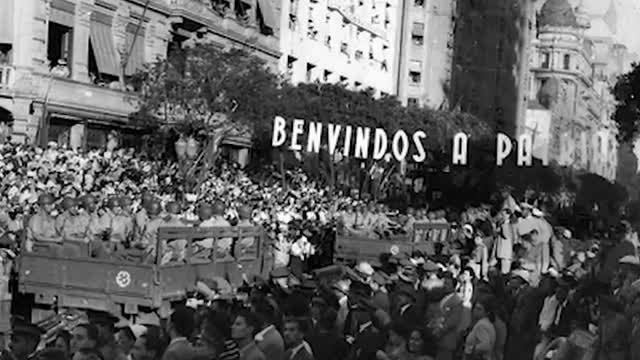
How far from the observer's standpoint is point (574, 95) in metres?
65.6

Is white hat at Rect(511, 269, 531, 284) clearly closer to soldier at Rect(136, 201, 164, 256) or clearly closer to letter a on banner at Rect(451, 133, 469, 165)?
soldier at Rect(136, 201, 164, 256)

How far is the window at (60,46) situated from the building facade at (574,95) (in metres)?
26.3

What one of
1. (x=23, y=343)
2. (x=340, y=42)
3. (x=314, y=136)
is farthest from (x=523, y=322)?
(x=340, y=42)

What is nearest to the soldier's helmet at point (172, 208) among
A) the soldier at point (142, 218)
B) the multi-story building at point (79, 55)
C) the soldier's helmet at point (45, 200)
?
Answer: the soldier at point (142, 218)

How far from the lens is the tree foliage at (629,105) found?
41.1m

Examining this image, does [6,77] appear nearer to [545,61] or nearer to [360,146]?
[360,146]

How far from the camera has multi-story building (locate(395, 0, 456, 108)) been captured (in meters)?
65.1

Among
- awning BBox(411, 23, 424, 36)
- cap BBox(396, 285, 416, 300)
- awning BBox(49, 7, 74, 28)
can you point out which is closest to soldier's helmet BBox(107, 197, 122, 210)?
cap BBox(396, 285, 416, 300)

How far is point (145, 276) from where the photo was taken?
13.8 metres

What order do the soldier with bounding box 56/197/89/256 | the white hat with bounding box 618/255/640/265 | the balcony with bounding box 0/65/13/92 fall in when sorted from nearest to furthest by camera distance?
the white hat with bounding box 618/255/640/265
the soldier with bounding box 56/197/89/256
the balcony with bounding box 0/65/13/92

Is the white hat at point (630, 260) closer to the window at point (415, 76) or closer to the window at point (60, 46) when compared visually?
the window at point (60, 46)

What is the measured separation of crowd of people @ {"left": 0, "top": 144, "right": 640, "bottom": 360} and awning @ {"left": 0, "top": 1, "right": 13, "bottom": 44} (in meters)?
6.20

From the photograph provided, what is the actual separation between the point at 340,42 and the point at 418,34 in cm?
1353

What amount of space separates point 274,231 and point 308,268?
0.85 meters
